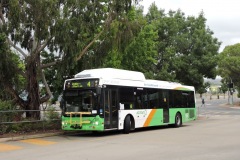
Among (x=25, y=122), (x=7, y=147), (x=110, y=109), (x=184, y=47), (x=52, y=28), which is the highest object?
(x=184, y=47)

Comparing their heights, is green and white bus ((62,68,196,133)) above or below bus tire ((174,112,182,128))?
above

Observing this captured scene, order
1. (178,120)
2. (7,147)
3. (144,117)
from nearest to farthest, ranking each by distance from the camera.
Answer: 1. (7,147)
2. (144,117)
3. (178,120)

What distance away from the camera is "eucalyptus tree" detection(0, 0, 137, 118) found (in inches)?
706

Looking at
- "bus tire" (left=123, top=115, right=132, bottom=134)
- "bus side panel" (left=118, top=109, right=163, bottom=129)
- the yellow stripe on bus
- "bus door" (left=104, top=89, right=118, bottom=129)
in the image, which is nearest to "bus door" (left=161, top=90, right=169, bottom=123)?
"bus side panel" (left=118, top=109, right=163, bottom=129)

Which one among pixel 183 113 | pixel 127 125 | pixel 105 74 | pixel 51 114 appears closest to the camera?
pixel 105 74

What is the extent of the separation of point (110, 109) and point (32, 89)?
15.6 feet

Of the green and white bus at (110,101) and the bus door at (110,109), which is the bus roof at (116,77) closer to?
the green and white bus at (110,101)

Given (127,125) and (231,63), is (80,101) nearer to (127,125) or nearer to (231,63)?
(127,125)

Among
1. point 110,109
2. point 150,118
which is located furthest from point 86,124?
point 150,118

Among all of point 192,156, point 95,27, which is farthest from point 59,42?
point 192,156

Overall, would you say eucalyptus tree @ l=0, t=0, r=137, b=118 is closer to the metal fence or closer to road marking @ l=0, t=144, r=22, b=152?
the metal fence

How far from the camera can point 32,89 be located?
20109 mm

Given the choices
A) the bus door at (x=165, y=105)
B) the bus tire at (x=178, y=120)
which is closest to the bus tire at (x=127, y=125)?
the bus door at (x=165, y=105)

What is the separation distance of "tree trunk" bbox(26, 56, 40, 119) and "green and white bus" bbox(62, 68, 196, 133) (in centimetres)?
211
